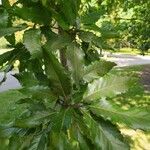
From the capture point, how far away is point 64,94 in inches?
60.4

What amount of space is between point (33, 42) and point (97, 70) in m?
0.30

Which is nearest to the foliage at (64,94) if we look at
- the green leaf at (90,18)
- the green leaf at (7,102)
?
the green leaf at (90,18)

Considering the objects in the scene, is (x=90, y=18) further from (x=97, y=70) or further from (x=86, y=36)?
(x=97, y=70)

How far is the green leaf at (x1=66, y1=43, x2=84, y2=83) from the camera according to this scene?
1.62m

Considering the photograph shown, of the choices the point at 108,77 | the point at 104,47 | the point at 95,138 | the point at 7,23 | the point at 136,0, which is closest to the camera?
the point at 95,138

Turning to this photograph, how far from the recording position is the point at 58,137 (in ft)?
4.93

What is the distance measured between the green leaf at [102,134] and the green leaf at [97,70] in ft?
0.60

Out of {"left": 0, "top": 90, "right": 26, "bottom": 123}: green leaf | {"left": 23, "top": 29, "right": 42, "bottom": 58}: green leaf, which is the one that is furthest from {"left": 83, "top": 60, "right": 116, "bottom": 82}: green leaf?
{"left": 0, "top": 90, "right": 26, "bottom": 123}: green leaf

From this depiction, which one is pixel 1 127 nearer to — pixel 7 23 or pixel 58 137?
pixel 58 137

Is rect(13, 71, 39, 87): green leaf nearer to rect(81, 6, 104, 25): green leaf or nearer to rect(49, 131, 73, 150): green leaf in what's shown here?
rect(49, 131, 73, 150): green leaf

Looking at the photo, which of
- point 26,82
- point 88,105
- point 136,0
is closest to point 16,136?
point 26,82

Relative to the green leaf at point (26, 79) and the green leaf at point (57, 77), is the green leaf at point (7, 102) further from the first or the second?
the green leaf at point (57, 77)

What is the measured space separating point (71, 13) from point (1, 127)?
60cm

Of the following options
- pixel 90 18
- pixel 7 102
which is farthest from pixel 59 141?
pixel 7 102
